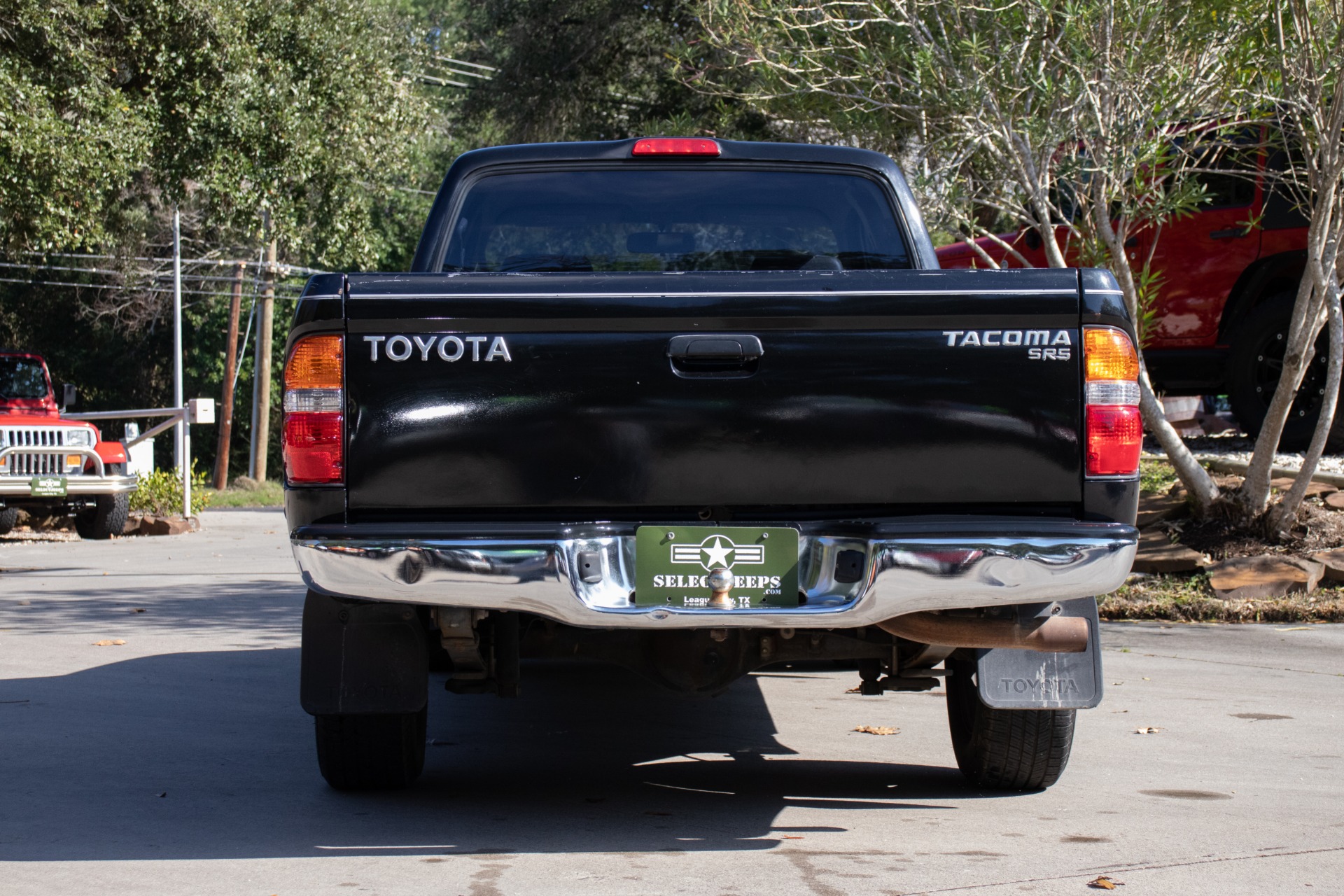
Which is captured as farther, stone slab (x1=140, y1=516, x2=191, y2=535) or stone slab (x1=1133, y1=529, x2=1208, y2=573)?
stone slab (x1=140, y1=516, x2=191, y2=535)

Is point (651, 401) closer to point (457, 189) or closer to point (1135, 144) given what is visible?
point (457, 189)

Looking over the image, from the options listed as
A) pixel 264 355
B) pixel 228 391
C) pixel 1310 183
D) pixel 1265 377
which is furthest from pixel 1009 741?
pixel 228 391

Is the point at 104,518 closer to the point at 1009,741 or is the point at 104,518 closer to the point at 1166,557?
the point at 1166,557

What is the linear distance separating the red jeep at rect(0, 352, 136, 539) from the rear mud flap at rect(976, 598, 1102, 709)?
1216 cm

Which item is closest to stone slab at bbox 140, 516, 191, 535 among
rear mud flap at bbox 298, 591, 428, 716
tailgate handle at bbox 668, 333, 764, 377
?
rear mud flap at bbox 298, 591, 428, 716

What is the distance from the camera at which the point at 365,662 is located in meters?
4.02

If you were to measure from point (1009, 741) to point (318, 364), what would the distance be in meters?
2.40

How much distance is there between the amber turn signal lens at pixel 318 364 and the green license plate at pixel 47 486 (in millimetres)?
11503

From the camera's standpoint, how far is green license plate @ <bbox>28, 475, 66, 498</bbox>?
1392 centimetres

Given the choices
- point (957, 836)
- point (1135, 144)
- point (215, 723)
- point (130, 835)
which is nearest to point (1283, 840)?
point (957, 836)

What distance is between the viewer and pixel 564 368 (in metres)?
3.69

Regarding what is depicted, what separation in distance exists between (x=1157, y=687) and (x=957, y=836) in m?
2.76

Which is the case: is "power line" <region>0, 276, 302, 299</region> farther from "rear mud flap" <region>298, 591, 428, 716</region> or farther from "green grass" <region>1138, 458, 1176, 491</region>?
"rear mud flap" <region>298, 591, 428, 716</region>

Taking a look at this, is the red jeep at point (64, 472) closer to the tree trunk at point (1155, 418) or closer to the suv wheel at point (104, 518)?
the suv wheel at point (104, 518)
